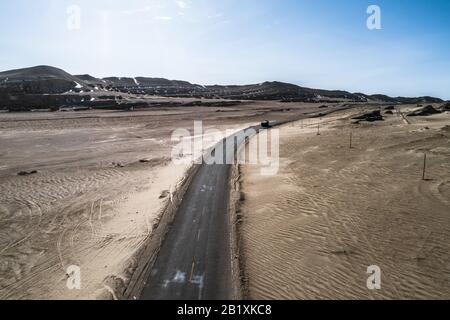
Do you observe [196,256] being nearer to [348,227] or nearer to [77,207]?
[348,227]

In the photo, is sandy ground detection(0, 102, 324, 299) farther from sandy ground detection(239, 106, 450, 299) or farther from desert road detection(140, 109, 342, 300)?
sandy ground detection(239, 106, 450, 299)

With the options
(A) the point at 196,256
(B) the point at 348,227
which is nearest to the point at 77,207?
(A) the point at 196,256

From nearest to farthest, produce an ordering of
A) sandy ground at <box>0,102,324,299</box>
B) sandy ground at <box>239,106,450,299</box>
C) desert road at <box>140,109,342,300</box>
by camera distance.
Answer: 1. desert road at <box>140,109,342,300</box>
2. sandy ground at <box>239,106,450,299</box>
3. sandy ground at <box>0,102,324,299</box>

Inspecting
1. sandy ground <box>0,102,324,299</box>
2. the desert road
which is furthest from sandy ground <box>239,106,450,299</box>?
sandy ground <box>0,102,324,299</box>

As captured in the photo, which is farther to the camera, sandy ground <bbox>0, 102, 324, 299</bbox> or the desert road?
sandy ground <bbox>0, 102, 324, 299</bbox>
